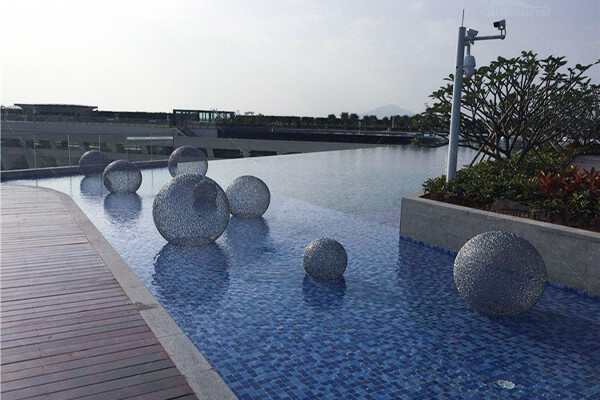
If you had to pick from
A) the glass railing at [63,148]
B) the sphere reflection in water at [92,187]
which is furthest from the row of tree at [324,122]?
the sphere reflection in water at [92,187]

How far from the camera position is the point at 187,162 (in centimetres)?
1647

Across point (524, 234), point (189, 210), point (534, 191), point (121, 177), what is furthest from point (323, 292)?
point (121, 177)

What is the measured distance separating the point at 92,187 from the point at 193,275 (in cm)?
1002

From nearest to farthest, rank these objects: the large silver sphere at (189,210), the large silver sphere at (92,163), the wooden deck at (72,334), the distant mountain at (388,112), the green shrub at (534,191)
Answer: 1. the wooden deck at (72,334)
2. the green shrub at (534,191)
3. the large silver sphere at (189,210)
4. the large silver sphere at (92,163)
5. the distant mountain at (388,112)

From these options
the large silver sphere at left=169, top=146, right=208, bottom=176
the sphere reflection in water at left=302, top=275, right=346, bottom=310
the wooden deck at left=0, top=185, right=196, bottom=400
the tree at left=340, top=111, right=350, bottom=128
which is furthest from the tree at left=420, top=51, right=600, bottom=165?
the tree at left=340, top=111, right=350, bottom=128

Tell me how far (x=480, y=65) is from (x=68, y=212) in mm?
11520

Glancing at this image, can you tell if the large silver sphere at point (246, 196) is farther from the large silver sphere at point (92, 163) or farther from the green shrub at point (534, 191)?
the large silver sphere at point (92, 163)

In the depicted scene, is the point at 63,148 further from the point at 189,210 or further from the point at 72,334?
the point at 72,334

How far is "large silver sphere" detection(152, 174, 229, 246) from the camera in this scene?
8.70 metres

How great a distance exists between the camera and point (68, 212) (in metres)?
11.2

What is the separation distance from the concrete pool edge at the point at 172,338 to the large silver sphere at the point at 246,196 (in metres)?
4.12

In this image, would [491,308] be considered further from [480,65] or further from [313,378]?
[480,65]

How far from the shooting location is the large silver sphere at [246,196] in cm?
1166

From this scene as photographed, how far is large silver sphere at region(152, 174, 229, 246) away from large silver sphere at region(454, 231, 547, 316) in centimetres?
483
